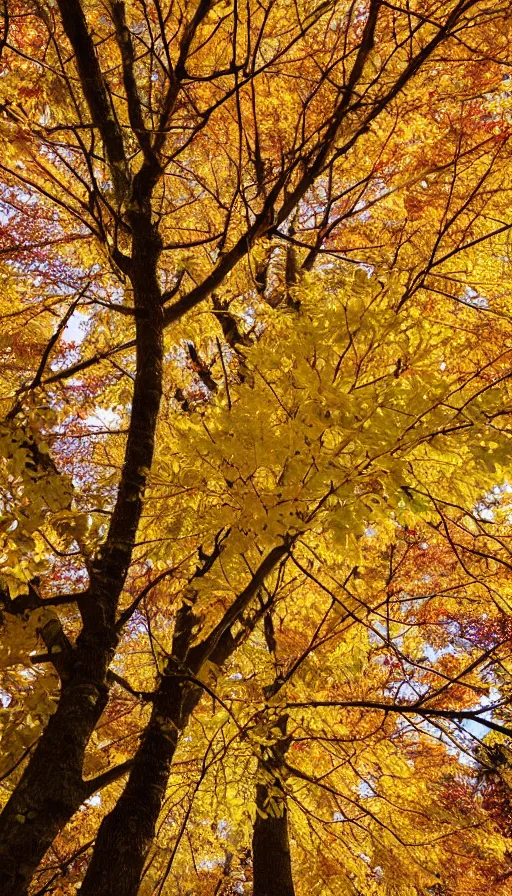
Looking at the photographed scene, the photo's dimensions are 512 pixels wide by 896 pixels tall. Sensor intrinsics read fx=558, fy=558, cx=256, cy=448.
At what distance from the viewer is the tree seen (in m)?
2.42

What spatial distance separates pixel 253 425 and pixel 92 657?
1396 mm

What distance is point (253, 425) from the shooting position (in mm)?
2570

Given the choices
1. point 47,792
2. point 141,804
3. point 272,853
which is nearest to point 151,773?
point 141,804

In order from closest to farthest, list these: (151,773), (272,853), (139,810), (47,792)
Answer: (47,792) → (139,810) → (151,773) → (272,853)

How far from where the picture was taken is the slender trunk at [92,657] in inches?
88.0

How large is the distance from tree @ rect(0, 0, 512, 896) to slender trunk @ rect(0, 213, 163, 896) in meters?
0.01

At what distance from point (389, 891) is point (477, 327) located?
4.67 meters

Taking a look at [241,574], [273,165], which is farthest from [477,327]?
[241,574]

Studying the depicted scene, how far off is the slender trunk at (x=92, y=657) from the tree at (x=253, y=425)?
0.04 ft

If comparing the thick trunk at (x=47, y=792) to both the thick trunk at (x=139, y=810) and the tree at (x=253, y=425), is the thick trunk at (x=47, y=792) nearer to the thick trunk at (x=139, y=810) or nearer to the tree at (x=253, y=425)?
the tree at (x=253, y=425)

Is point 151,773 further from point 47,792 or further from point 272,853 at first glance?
point 272,853

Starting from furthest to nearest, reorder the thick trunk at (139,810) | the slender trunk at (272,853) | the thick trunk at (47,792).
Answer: the slender trunk at (272,853) < the thick trunk at (139,810) < the thick trunk at (47,792)

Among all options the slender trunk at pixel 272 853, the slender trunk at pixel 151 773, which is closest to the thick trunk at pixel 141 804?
the slender trunk at pixel 151 773

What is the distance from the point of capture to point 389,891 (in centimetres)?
461
